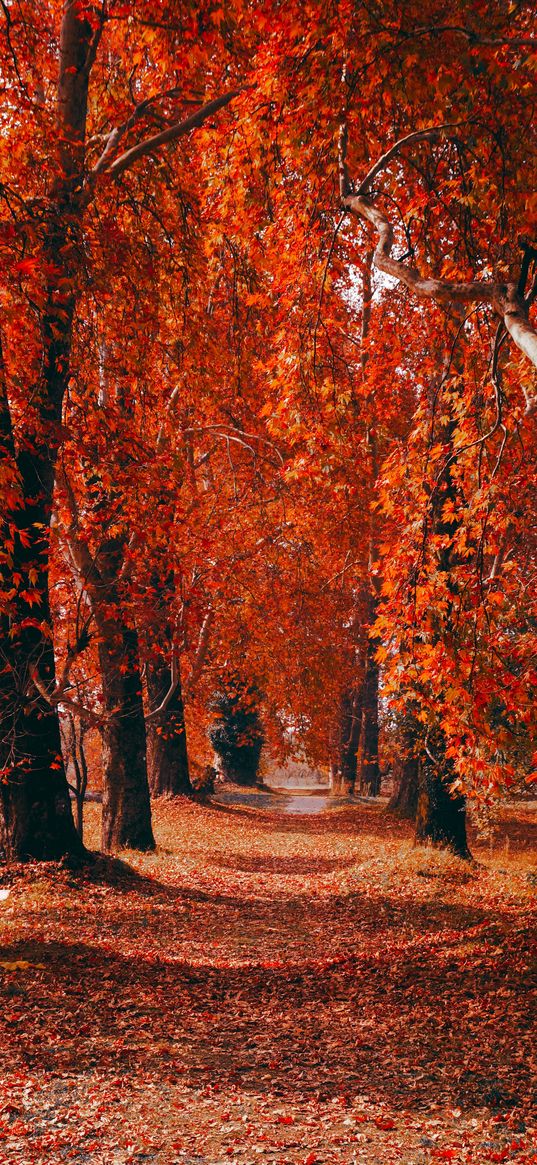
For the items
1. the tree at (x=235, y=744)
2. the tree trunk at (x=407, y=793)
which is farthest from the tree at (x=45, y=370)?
the tree at (x=235, y=744)

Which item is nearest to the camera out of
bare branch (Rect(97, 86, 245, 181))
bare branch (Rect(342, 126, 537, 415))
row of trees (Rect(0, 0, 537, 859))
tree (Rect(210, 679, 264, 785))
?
bare branch (Rect(342, 126, 537, 415))

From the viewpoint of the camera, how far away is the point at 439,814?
46.8ft

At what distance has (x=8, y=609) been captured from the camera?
8.86 m

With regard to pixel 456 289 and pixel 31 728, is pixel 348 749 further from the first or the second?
pixel 456 289

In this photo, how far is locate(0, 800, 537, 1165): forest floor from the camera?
15.0 ft

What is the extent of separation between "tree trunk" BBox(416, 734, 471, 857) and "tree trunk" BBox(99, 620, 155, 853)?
4586 mm

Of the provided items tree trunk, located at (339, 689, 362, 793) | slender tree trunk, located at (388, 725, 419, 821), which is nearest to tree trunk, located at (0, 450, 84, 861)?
slender tree trunk, located at (388, 725, 419, 821)

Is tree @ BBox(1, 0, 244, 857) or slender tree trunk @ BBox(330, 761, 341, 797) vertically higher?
tree @ BBox(1, 0, 244, 857)

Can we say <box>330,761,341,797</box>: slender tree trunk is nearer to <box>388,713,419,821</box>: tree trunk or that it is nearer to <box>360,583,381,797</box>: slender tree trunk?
<box>360,583,381,797</box>: slender tree trunk

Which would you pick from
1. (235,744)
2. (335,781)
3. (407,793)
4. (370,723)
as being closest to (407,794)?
(407,793)

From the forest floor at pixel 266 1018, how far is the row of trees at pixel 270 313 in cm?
157

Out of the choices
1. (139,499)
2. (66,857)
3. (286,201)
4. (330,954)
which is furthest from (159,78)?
(330,954)

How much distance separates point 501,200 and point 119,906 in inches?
329

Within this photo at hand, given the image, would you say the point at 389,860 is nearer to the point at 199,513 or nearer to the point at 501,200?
the point at 199,513
